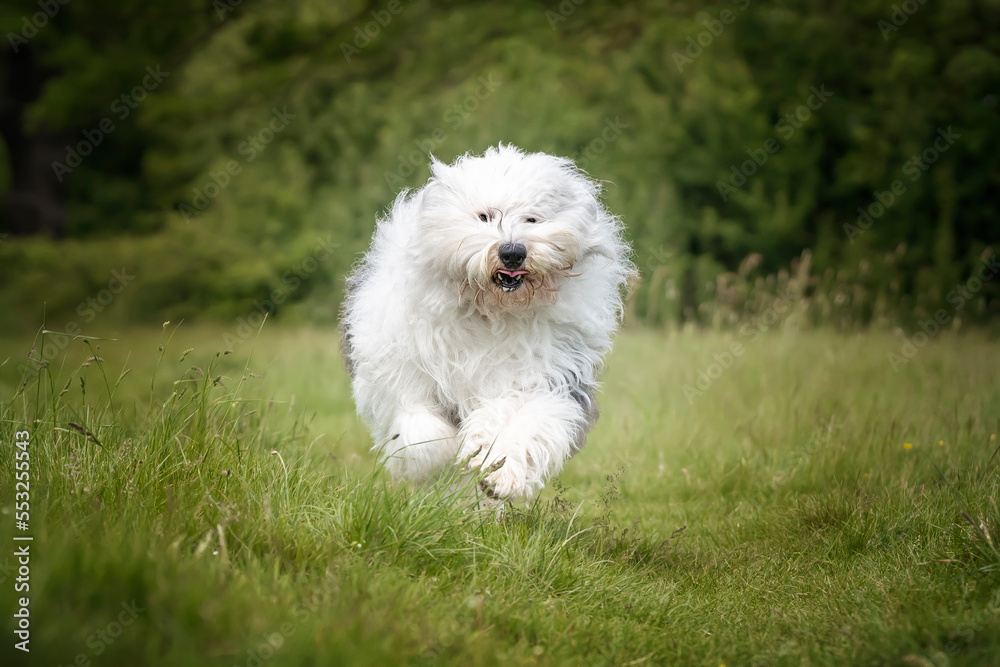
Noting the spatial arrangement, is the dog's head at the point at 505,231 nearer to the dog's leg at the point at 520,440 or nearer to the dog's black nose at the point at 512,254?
the dog's black nose at the point at 512,254

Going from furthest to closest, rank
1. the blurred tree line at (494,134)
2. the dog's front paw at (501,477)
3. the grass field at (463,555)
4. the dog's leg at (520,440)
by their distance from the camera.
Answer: the blurred tree line at (494,134)
the dog's leg at (520,440)
the dog's front paw at (501,477)
the grass field at (463,555)

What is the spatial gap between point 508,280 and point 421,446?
0.85 m

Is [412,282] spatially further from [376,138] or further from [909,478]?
[376,138]

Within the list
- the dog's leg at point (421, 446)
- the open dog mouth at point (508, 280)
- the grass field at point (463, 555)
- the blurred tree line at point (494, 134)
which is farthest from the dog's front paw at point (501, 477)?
the blurred tree line at point (494, 134)

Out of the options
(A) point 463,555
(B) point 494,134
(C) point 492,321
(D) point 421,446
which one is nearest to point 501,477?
(D) point 421,446

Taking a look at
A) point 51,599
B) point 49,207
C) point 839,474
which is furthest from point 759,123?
point 49,207

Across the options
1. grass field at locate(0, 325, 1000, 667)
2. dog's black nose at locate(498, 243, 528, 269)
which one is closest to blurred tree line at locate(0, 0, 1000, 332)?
grass field at locate(0, 325, 1000, 667)

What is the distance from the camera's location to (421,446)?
404 centimetres

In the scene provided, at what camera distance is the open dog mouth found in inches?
159

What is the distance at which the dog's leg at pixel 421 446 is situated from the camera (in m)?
4.06

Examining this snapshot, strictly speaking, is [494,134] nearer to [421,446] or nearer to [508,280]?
[508,280]

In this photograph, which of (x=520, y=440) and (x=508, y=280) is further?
(x=508, y=280)

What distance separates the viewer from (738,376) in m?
7.60

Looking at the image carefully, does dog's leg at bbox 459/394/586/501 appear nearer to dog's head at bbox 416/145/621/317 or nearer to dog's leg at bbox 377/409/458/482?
dog's leg at bbox 377/409/458/482
